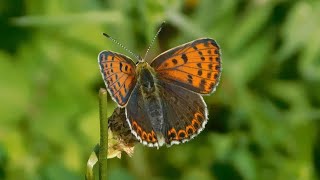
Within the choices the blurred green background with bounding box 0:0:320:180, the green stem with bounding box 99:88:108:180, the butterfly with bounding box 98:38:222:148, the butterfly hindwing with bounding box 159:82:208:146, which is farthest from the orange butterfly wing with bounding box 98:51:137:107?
the blurred green background with bounding box 0:0:320:180

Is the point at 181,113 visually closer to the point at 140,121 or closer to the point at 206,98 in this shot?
the point at 140,121

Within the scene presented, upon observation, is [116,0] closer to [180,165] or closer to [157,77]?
[180,165]

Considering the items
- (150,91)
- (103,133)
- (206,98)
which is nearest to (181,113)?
(150,91)

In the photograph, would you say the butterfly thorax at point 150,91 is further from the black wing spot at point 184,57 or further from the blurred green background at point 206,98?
the blurred green background at point 206,98

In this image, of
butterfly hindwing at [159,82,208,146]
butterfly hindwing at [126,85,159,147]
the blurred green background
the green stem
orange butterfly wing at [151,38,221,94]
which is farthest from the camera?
the blurred green background

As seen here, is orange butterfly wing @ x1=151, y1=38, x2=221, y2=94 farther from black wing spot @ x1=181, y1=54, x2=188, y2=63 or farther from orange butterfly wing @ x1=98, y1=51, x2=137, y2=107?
orange butterfly wing @ x1=98, y1=51, x2=137, y2=107

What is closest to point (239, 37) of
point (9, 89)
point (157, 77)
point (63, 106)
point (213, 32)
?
point (213, 32)

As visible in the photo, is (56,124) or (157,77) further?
(56,124)

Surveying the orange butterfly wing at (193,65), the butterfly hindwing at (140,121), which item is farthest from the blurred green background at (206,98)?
the butterfly hindwing at (140,121)
